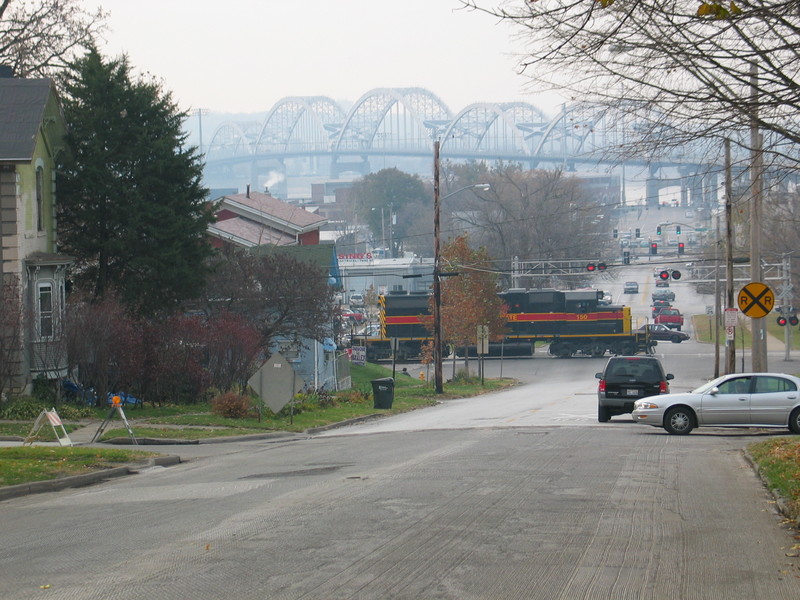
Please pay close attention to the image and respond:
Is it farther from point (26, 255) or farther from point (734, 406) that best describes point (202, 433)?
point (734, 406)

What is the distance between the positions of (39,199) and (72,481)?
1638cm

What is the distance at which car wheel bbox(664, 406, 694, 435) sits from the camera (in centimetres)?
2191

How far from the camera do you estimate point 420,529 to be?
10.3 metres

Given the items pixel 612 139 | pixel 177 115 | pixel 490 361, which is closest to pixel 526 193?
pixel 490 361

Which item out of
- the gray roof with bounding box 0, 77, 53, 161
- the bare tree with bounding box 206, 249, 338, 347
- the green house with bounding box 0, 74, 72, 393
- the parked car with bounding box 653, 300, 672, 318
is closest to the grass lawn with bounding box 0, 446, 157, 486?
the green house with bounding box 0, 74, 72, 393

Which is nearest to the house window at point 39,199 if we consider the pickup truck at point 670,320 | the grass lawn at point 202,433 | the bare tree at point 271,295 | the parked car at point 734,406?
the grass lawn at point 202,433

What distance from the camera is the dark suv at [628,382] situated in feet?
85.3

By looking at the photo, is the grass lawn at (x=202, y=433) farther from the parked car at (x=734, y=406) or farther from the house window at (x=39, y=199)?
the house window at (x=39, y=199)

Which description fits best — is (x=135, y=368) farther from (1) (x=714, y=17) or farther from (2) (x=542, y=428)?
(1) (x=714, y=17)

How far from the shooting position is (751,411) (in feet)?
70.1

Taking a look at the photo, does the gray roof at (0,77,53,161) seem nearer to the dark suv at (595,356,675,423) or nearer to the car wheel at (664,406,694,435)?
the dark suv at (595,356,675,423)

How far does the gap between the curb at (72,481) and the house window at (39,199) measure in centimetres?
1384

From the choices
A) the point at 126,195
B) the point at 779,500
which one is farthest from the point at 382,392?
the point at 779,500

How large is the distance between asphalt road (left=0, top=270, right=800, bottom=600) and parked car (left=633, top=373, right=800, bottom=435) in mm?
2764
